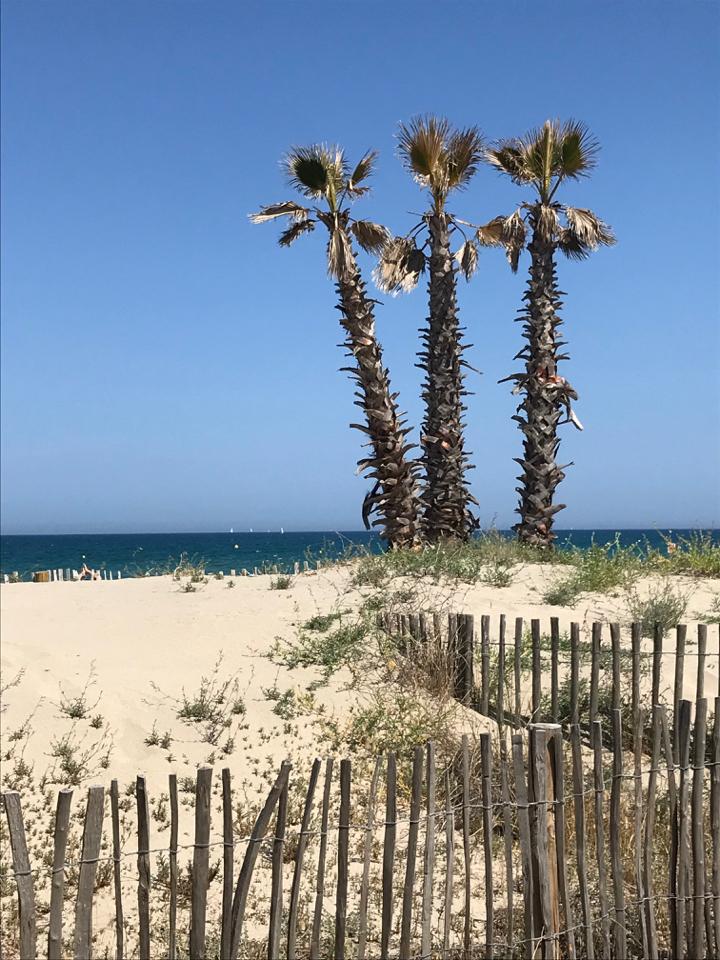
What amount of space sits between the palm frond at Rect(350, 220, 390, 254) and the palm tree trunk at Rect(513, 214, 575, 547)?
111 inches

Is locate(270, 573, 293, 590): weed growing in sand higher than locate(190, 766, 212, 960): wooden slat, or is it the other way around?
locate(270, 573, 293, 590): weed growing in sand

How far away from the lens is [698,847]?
4.23 metres

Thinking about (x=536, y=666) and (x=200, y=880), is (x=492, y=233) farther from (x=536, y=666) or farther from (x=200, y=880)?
(x=200, y=880)

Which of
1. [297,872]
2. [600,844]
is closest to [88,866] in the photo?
[297,872]

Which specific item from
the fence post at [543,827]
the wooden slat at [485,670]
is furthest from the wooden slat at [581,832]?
the wooden slat at [485,670]

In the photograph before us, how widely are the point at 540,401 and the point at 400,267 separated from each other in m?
3.85

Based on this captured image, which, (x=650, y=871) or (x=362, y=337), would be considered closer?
(x=650, y=871)

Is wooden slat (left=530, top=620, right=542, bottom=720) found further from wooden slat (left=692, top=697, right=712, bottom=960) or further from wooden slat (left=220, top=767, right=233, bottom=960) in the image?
wooden slat (left=220, top=767, right=233, bottom=960)

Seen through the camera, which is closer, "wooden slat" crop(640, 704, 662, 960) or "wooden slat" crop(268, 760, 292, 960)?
"wooden slat" crop(268, 760, 292, 960)

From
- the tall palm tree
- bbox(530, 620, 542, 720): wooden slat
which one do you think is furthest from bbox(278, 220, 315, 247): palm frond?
bbox(530, 620, 542, 720): wooden slat

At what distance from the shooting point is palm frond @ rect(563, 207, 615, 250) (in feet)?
50.7

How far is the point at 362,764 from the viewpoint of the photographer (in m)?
6.69

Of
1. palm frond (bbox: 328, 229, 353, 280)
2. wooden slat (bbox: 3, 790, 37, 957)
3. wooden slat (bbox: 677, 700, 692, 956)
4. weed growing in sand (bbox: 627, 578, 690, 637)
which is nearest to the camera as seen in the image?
wooden slat (bbox: 3, 790, 37, 957)

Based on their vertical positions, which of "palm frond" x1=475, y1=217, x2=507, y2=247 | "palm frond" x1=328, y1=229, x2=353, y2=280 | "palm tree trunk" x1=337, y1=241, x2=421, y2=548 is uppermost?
"palm frond" x1=475, y1=217, x2=507, y2=247
